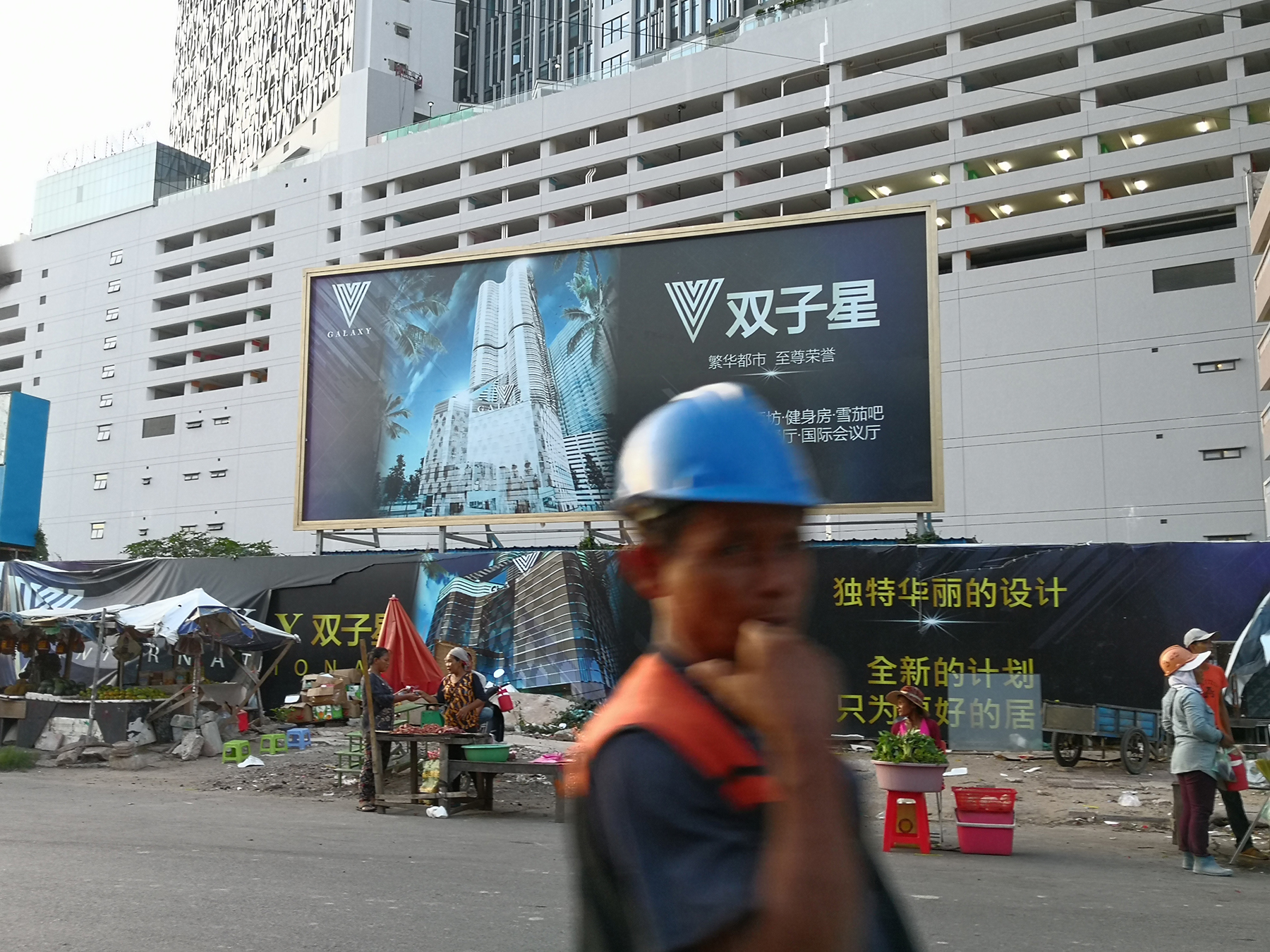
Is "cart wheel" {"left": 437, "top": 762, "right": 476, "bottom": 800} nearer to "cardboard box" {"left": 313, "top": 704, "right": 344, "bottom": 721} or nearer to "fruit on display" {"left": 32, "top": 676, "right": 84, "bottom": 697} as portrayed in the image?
"cardboard box" {"left": 313, "top": 704, "right": 344, "bottom": 721}

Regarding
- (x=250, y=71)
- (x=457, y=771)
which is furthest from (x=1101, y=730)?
(x=250, y=71)

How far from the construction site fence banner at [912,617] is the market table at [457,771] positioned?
3615 millimetres

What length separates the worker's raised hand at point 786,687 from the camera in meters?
0.94

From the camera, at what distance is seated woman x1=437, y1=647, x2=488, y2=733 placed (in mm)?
A: 11438

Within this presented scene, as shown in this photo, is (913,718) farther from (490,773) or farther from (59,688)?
(59,688)

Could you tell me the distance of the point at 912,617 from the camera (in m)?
16.7

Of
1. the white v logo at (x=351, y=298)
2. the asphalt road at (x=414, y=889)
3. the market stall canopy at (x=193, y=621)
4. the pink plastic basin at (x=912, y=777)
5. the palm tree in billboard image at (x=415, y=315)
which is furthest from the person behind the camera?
the white v logo at (x=351, y=298)

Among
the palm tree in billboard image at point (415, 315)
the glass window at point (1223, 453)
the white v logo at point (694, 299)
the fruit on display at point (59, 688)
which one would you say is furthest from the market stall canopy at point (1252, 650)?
the glass window at point (1223, 453)

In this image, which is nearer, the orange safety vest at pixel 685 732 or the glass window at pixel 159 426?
the orange safety vest at pixel 685 732

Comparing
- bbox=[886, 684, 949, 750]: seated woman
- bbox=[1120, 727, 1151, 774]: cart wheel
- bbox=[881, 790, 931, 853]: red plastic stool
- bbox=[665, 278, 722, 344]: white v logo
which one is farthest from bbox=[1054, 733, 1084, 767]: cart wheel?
bbox=[665, 278, 722, 344]: white v logo

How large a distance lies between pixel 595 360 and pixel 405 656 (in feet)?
28.7

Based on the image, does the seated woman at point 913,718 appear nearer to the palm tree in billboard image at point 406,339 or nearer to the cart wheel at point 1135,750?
the cart wheel at point 1135,750

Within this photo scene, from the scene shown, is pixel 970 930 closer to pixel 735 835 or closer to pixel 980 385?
pixel 735 835

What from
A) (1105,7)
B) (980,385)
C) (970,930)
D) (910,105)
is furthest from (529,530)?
(970,930)
